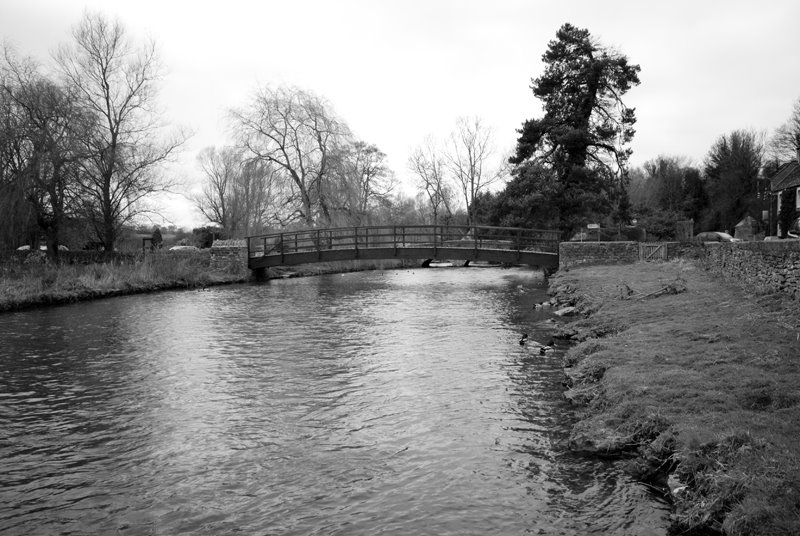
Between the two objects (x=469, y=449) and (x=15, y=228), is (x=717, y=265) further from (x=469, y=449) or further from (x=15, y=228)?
(x=15, y=228)

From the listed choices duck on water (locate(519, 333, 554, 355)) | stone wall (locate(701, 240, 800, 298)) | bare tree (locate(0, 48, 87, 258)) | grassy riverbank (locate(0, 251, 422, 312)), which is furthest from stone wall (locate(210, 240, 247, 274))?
stone wall (locate(701, 240, 800, 298))

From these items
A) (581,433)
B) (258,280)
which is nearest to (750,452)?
(581,433)

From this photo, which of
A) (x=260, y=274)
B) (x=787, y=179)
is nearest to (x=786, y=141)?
(x=787, y=179)

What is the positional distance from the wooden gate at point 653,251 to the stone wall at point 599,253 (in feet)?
1.69

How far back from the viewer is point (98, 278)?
24672 millimetres

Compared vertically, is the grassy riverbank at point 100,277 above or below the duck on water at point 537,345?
above

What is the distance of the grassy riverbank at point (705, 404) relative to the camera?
4539mm

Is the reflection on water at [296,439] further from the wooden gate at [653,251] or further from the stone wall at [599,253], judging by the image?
the stone wall at [599,253]

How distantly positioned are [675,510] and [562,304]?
1334cm

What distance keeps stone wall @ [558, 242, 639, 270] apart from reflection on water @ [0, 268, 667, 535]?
16.3 metres

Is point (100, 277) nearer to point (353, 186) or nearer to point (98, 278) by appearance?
point (98, 278)

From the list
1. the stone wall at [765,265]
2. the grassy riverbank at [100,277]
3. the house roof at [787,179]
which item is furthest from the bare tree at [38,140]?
the house roof at [787,179]

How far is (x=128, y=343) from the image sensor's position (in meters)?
13.5

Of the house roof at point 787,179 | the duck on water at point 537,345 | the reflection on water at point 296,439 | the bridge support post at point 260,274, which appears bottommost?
the reflection on water at point 296,439
